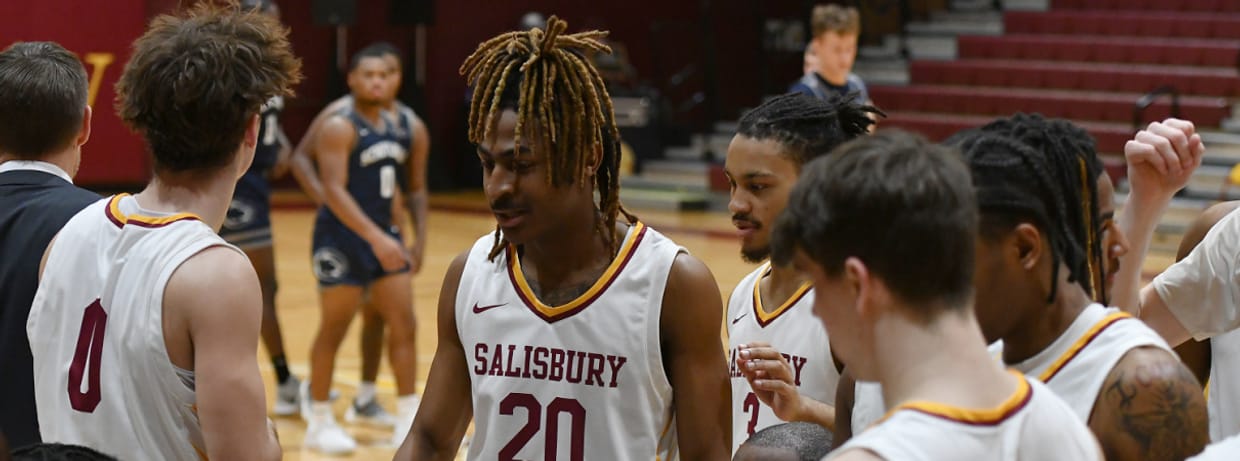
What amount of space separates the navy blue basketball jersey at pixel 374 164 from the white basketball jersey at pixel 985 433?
583cm

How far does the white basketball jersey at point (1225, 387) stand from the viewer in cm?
323

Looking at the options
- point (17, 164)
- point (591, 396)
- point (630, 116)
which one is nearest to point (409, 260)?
point (17, 164)

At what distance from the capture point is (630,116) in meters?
17.1

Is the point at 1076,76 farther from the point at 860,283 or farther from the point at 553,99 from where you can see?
the point at 860,283

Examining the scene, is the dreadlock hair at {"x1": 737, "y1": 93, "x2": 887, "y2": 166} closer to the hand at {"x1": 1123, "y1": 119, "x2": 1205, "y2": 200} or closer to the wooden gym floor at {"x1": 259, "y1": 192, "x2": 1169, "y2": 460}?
the hand at {"x1": 1123, "y1": 119, "x2": 1205, "y2": 200}

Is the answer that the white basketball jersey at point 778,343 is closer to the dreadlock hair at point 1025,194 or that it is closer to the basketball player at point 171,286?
the dreadlock hair at point 1025,194

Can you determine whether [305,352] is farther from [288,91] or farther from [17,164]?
[288,91]

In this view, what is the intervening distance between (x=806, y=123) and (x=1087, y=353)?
1399 mm

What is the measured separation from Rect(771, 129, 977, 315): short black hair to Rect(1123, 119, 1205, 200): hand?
880 mm

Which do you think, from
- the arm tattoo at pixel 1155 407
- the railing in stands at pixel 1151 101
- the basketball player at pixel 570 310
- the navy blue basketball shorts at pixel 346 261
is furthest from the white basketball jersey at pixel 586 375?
the railing in stands at pixel 1151 101

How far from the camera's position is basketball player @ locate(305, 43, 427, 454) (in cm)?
704

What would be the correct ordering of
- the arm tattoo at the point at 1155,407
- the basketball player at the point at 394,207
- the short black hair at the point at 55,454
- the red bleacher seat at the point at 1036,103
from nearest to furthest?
the short black hair at the point at 55,454
the arm tattoo at the point at 1155,407
the basketball player at the point at 394,207
the red bleacher seat at the point at 1036,103

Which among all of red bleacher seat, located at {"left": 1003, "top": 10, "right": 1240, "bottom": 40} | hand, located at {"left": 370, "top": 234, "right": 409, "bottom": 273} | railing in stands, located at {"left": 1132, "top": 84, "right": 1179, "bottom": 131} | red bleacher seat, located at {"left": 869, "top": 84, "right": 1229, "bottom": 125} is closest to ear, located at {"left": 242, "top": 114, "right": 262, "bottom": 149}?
hand, located at {"left": 370, "top": 234, "right": 409, "bottom": 273}

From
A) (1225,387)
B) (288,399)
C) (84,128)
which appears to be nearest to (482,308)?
(84,128)
